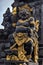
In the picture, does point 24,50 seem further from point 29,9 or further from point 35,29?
point 29,9

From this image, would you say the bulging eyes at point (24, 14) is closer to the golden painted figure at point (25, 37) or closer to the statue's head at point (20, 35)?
the golden painted figure at point (25, 37)

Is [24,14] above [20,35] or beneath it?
above

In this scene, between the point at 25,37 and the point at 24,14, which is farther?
the point at 24,14

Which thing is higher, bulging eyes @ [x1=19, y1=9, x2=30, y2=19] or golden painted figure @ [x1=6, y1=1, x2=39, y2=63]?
bulging eyes @ [x1=19, y1=9, x2=30, y2=19]

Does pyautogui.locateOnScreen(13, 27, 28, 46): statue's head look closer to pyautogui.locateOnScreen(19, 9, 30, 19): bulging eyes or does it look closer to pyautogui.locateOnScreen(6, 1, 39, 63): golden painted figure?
pyautogui.locateOnScreen(6, 1, 39, 63): golden painted figure

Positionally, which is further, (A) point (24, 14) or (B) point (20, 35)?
(A) point (24, 14)

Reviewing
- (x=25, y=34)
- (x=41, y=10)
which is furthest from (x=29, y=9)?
(x=25, y=34)

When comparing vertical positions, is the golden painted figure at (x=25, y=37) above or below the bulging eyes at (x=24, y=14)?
below

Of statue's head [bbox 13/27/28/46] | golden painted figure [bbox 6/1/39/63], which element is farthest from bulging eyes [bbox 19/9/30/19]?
statue's head [bbox 13/27/28/46]

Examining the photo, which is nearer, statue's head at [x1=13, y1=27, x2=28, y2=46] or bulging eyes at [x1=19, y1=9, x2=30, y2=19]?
statue's head at [x1=13, y1=27, x2=28, y2=46]

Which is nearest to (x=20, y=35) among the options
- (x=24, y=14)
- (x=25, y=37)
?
(x=25, y=37)

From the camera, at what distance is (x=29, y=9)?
17.2 m

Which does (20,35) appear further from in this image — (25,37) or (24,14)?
(24,14)

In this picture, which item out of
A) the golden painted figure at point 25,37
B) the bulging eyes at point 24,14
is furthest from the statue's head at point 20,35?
the bulging eyes at point 24,14
